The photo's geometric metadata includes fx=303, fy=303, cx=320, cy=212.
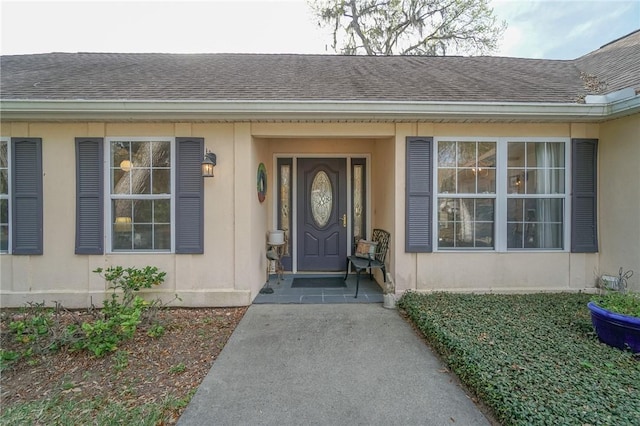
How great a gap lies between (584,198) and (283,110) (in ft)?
14.2

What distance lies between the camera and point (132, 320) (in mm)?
2953

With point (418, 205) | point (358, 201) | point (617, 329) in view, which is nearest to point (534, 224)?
point (418, 205)

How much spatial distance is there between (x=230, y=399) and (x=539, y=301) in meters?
3.85

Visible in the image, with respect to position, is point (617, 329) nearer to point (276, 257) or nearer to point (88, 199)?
point (276, 257)

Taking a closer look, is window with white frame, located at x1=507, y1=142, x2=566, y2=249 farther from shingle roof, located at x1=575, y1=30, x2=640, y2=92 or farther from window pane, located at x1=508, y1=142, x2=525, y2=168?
shingle roof, located at x1=575, y1=30, x2=640, y2=92

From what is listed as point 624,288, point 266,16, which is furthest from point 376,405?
point 266,16

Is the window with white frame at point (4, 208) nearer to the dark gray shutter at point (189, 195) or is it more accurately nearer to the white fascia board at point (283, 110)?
the white fascia board at point (283, 110)

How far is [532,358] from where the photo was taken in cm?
250

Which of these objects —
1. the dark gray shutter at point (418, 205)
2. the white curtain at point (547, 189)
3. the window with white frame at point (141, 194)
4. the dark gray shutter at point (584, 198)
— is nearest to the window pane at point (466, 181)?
the dark gray shutter at point (418, 205)

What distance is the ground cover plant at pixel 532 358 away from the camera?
1.87m

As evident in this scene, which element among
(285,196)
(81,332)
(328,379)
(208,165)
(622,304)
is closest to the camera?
(328,379)

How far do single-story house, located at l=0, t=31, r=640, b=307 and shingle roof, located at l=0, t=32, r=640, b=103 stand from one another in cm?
5

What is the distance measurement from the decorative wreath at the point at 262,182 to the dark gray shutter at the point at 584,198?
4519 millimetres

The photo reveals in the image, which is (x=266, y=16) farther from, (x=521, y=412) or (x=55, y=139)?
(x=521, y=412)
